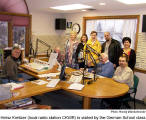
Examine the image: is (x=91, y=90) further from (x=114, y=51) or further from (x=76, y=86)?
(x=114, y=51)

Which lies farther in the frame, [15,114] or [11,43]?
[11,43]

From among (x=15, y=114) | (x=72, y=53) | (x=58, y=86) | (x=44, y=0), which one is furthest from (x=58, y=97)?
(x=15, y=114)

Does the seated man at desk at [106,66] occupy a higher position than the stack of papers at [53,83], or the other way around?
the seated man at desk at [106,66]

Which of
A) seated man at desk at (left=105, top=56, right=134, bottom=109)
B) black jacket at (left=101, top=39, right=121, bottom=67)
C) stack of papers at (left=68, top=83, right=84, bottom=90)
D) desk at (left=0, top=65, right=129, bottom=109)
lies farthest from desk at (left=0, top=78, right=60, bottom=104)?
black jacket at (left=101, top=39, right=121, bottom=67)

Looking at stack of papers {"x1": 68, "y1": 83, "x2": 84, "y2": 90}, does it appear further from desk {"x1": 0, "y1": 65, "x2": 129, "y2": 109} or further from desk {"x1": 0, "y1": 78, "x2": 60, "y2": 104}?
desk {"x1": 0, "y1": 78, "x2": 60, "y2": 104}

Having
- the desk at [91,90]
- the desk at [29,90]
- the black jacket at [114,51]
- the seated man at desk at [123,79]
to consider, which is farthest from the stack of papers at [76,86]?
the black jacket at [114,51]

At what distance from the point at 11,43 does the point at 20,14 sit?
0.86 meters

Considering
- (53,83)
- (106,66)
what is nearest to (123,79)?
(106,66)

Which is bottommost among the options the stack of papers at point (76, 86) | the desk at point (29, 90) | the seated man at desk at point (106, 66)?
the desk at point (29, 90)

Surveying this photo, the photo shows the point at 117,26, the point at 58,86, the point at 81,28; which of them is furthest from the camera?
the point at 81,28

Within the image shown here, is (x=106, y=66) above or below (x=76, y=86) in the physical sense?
above

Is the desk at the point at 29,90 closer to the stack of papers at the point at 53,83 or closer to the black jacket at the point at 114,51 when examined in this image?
the stack of papers at the point at 53,83

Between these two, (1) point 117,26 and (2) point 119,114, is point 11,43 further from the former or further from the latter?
(2) point 119,114

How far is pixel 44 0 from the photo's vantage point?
4164 mm
